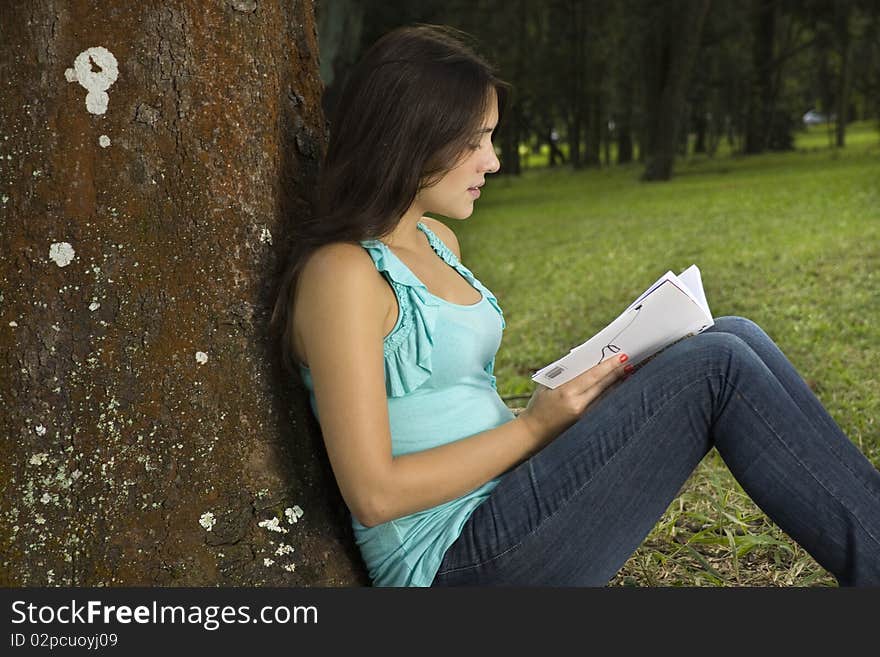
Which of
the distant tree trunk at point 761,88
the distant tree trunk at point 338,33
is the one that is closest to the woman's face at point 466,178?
the distant tree trunk at point 338,33

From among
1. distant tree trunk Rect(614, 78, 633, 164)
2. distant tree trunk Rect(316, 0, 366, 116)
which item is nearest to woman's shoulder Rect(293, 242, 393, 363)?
distant tree trunk Rect(316, 0, 366, 116)

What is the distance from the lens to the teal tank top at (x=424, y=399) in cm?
226

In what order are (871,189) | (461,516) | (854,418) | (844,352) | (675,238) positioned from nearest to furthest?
(461,516) → (854,418) → (844,352) → (675,238) → (871,189)

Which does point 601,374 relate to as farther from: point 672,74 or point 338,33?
point 672,74

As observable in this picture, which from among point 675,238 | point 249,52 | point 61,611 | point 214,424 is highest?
point 249,52

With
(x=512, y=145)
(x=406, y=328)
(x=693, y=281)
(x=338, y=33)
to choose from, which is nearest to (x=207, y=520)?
(x=406, y=328)

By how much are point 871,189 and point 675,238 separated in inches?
147

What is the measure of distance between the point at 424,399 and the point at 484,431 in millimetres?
151

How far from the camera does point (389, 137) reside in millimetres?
2230

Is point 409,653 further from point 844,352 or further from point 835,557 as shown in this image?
point 844,352

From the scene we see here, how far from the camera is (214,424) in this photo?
7.51ft

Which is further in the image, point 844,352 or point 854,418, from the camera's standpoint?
point 844,352

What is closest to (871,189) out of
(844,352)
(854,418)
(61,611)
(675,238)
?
(675,238)

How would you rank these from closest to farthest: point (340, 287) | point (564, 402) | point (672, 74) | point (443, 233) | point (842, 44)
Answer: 1. point (340, 287)
2. point (564, 402)
3. point (443, 233)
4. point (672, 74)
5. point (842, 44)
